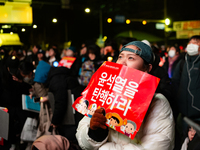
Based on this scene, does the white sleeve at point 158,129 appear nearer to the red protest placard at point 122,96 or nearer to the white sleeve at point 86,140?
the red protest placard at point 122,96

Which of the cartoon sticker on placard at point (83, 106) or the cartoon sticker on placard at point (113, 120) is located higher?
the cartoon sticker on placard at point (83, 106)

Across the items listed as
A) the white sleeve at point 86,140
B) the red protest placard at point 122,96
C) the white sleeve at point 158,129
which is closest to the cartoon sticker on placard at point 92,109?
the red protest placard at point 122,96

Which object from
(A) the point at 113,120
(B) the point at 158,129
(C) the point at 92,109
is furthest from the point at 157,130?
(C) the point at 92,109

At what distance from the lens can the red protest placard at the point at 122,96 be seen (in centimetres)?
147

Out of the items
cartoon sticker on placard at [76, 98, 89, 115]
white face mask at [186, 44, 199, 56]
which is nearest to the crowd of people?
white face mask at [186, 44, 199, 56]

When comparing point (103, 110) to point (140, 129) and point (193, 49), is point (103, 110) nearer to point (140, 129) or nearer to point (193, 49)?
point (140, 129)

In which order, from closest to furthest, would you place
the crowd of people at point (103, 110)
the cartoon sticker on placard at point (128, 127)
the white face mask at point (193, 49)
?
the cartoon sticker on placard at point (128, 127)
the crowd of people at point (103, 110)
the white face mask at point (193, 49)

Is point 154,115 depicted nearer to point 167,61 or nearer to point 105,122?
point 105,122

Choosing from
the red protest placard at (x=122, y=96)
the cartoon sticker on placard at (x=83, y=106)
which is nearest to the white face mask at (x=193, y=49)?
the red protest placard at (x=122, y=96)

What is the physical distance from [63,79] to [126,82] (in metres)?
2.28

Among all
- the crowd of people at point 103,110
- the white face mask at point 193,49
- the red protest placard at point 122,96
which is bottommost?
the crowd of people at point 103,110

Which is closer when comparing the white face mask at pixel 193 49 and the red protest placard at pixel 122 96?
the red protest placard at pixel 122 96

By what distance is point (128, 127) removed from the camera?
147 centimetres

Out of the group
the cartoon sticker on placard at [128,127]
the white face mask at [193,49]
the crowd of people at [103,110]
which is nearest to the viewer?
the cartoon sticker on placard at [128,127]
